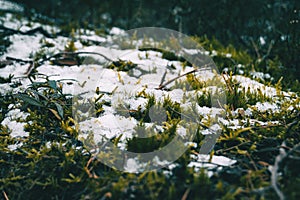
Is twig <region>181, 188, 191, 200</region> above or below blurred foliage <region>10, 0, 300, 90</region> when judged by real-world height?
below

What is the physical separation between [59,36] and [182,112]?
2.06 meters

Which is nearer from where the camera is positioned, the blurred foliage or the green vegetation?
the green vegetation

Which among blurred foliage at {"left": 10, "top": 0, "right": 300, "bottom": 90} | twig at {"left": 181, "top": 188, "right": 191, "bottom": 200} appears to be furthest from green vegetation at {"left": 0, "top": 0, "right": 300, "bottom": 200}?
blurred foliage at {"left": 10, "top": 0, "right": 300, "bottom": 90}

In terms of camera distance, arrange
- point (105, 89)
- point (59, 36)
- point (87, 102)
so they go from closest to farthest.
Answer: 1. point (87, 102)
2. point (105, 89)
3. point (59, 36)

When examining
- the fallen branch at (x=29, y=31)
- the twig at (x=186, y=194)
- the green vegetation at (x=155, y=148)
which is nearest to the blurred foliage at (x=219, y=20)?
the fallen branch at (x=29, y=31)

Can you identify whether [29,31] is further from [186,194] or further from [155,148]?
[186,194]

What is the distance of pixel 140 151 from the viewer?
1.69 metres

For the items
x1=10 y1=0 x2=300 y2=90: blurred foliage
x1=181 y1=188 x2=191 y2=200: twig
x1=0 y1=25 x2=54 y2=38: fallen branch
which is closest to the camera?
x1=181 y1=188 x2=191 y2=200: twig

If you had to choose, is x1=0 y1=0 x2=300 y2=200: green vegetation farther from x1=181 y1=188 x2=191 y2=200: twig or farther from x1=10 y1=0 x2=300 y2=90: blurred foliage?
x1=10 y1=0 x2=300 y2=90: blurred foliage

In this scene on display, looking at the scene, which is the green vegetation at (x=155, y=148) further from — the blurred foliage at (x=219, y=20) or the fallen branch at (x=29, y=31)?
the fallen branch at (x=29, y=31)

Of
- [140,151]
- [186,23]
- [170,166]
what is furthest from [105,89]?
[186,23]

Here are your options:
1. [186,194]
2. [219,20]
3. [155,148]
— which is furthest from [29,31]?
[186,194]

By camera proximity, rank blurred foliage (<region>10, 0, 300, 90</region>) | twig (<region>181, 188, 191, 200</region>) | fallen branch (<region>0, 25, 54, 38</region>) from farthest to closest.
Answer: fallen branch (<region>0, 25, 54, 38</region>)
blurred foliage (<region>10, 0, 300, 90</region>)
twig (<region>181, 188, 191, 200</region>)

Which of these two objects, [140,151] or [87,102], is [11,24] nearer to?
[87,102]
